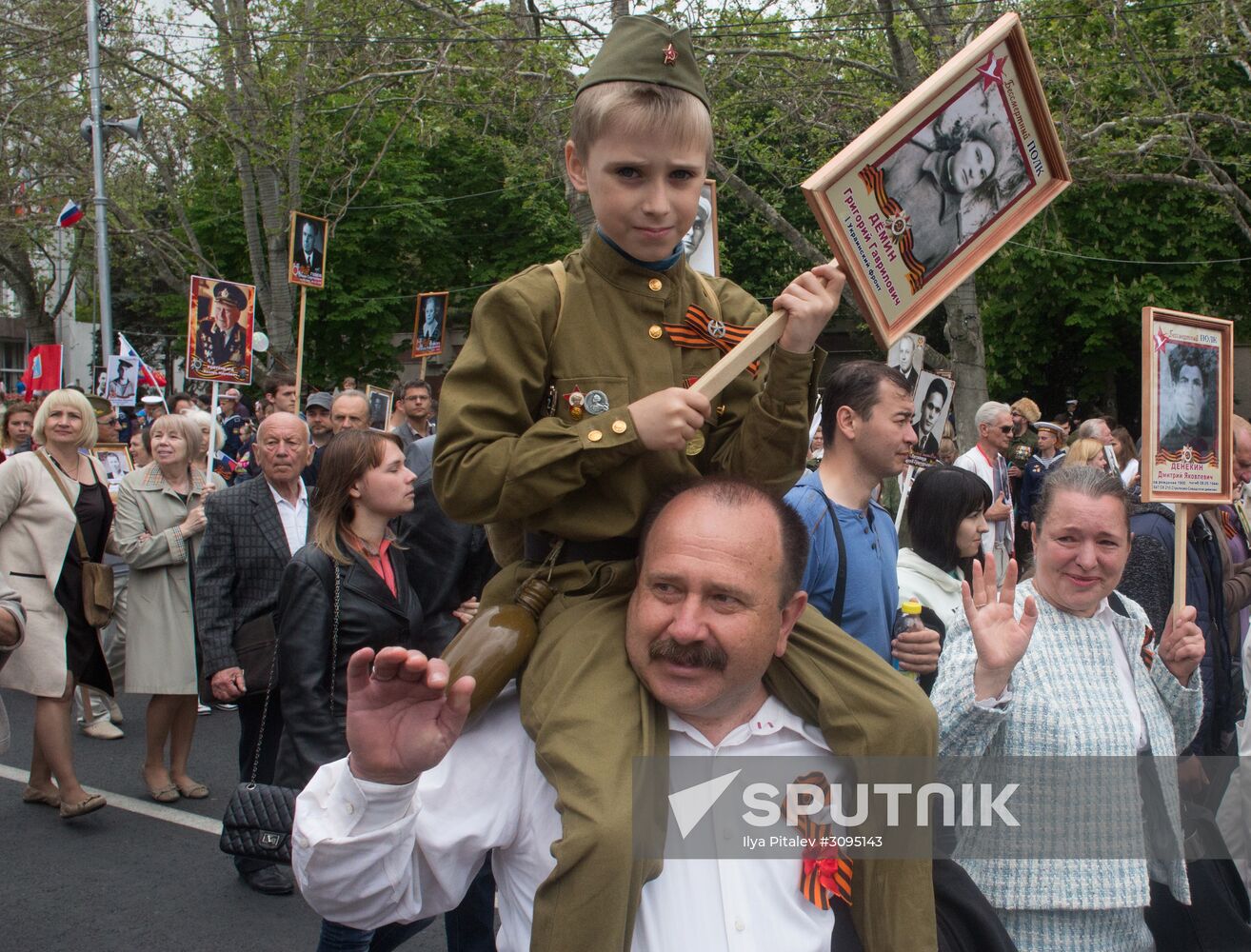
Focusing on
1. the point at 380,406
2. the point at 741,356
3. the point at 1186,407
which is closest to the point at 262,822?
the point at 741,356

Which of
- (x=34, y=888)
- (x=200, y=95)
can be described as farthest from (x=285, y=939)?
(x=200, y=95)

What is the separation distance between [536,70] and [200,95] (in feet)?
32.7

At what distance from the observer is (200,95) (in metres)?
21.7

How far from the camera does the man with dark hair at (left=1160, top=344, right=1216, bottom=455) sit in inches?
163

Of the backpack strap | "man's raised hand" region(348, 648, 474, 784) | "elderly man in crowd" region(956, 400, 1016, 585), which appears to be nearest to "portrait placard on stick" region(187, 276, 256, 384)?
"elderly man in crowd" region(956, 400, 1016, 585)

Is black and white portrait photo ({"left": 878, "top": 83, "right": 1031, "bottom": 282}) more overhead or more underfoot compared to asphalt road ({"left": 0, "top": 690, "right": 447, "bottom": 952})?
more overhead

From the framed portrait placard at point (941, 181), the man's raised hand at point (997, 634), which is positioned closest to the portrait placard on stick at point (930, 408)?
the man's raised hand at point (997, 634)

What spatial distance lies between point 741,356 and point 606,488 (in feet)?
1.14

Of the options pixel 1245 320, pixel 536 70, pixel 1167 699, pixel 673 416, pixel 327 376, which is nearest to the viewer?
pixel 673 416

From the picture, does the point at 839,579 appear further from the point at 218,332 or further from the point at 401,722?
the point at 218,332

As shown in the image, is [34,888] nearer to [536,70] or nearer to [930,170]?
[930,170]

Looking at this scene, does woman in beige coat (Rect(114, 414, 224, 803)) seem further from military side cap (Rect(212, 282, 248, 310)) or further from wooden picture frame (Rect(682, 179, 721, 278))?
military side cap (Rect(212, 282, 248, 310))

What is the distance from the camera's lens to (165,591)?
22.3ft

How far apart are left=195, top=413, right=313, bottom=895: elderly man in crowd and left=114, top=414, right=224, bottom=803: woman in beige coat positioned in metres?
1.00
